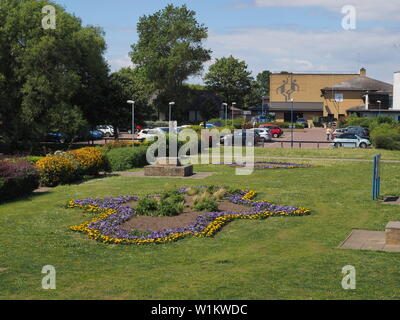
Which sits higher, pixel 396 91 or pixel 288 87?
pixel 288 87

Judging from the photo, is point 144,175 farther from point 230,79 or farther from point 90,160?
point 230,79

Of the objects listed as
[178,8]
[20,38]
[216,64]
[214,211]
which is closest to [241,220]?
[214,211]

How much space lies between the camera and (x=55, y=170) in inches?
941

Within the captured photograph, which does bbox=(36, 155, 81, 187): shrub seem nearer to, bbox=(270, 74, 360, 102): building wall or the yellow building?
the yellow building

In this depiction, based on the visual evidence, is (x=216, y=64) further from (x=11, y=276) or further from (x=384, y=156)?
(x=11, y=276)

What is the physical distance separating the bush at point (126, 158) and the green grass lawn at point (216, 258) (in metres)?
8.59

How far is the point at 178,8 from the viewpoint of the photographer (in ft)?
274

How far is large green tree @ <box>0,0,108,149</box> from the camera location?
137ft

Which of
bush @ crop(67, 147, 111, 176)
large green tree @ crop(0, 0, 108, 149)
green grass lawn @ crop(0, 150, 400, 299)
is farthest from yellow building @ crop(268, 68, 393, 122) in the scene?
green grass lawn @ crop(0, 150, 400, 299)

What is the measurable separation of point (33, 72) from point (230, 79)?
68.6m

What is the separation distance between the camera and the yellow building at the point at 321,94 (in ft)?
303

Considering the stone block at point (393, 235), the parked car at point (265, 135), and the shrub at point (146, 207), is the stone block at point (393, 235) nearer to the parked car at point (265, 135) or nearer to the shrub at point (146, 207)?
the shrub at point (146, 207)

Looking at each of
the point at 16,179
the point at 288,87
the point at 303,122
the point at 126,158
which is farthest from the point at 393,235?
the point at 288,87

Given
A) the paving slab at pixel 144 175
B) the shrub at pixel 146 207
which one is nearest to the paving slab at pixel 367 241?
the shrub at pixel 146 207
